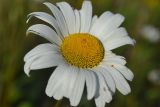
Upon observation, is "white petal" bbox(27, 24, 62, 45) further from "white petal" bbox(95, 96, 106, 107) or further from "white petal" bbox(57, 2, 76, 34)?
"white petal" bbox(95, 96, 106, 107)

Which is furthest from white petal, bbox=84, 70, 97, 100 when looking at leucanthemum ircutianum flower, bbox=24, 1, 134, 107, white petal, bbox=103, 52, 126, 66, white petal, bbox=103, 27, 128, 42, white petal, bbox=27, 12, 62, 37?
white petal, bbox=103, 27, 128, 42

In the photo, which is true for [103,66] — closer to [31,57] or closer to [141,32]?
[31,57]

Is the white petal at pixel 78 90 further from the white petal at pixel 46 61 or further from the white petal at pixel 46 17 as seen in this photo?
the white petal at pixel 46 17

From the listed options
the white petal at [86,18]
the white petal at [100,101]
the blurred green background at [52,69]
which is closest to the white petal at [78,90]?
the white petal at [100,101]

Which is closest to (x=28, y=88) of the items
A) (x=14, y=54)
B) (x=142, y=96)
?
(x=14, y=54)

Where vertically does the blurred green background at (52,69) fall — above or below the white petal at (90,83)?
below

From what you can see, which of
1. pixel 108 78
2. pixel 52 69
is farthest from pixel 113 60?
pixel 52 69
